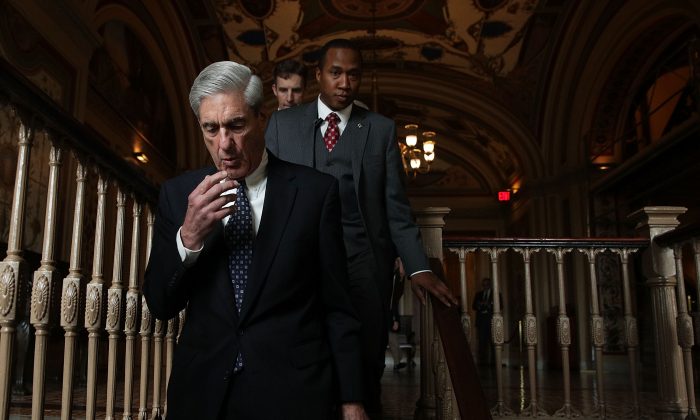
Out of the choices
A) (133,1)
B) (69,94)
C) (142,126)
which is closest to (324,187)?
(69,94)

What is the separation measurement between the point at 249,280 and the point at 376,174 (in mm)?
1039

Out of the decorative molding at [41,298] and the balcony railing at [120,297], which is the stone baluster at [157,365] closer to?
the balcony railing at [120,297]

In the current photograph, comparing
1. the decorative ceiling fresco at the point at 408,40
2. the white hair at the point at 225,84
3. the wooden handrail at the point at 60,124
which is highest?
the decorative ceiling fresco at the point at 408,40

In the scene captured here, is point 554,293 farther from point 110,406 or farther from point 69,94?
point 110,406

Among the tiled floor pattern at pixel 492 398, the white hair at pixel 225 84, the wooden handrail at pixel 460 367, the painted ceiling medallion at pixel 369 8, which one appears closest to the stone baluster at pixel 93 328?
the white hair at pixel 225 84

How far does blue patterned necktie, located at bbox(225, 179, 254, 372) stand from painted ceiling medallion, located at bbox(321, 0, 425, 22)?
1055 cm

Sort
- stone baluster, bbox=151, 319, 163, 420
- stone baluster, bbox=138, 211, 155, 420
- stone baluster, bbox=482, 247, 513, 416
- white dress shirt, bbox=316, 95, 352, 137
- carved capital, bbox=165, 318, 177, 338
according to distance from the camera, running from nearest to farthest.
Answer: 1. white dress shirt, bbox=316, 95, 352, 137
2. stone baluster, bbox=138, 211, 155, 420
3. stone baluster, bbox=151, 319, 163, 420
4. carved capital, bbox=165, 318, 177, 338
5. stone baluster, bbox=482, 247, 513, 416

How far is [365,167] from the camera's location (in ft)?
8.27

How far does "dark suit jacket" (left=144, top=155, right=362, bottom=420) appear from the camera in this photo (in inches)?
61.6

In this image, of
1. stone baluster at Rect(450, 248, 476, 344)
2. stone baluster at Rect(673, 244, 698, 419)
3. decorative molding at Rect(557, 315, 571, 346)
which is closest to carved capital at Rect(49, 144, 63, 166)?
stone baluster at Rect(450, 248, 476, 344)

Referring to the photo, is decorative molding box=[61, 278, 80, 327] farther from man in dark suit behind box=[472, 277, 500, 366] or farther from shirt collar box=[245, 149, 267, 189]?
man in dark suit behind box=[472, 277, 500, 366]

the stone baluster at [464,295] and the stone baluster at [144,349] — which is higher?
the stone baluster at [464,295]

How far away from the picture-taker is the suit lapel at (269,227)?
1.60m

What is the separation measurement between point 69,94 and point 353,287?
241 inches
